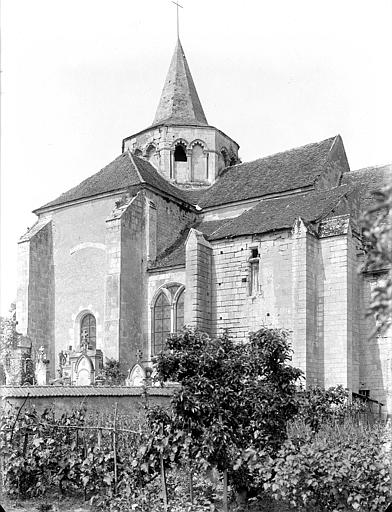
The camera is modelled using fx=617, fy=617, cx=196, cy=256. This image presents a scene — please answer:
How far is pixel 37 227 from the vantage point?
92.2ft

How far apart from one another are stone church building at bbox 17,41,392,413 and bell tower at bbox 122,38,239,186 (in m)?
0.06

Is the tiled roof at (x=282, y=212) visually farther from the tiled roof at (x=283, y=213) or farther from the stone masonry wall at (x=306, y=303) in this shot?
the stone masonry wall at (x=306, y=303)

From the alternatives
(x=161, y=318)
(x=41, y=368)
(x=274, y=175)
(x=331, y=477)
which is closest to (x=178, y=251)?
(x=161, y=318)

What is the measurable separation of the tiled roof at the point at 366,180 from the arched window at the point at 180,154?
30.1 feet

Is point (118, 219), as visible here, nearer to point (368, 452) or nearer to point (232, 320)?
point (232, 320)

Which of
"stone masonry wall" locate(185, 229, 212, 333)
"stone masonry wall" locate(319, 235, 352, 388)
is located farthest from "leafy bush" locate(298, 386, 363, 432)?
"stone masonry wall" locate(185, 229, 212, 333)

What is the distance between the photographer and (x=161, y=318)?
2473 centimetres

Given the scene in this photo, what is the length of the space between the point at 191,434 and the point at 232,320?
40.2 ft

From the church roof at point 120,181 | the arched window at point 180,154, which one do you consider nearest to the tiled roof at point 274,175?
the church roof at point 120,181

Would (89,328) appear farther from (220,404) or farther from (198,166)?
(220,404)

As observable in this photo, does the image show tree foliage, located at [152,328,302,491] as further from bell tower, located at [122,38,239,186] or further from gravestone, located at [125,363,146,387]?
bell tower, located at [122,38,239,186]

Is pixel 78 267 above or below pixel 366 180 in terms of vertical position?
below

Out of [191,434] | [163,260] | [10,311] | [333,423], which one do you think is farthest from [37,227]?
[191,434]

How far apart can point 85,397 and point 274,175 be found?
50.2 feet
